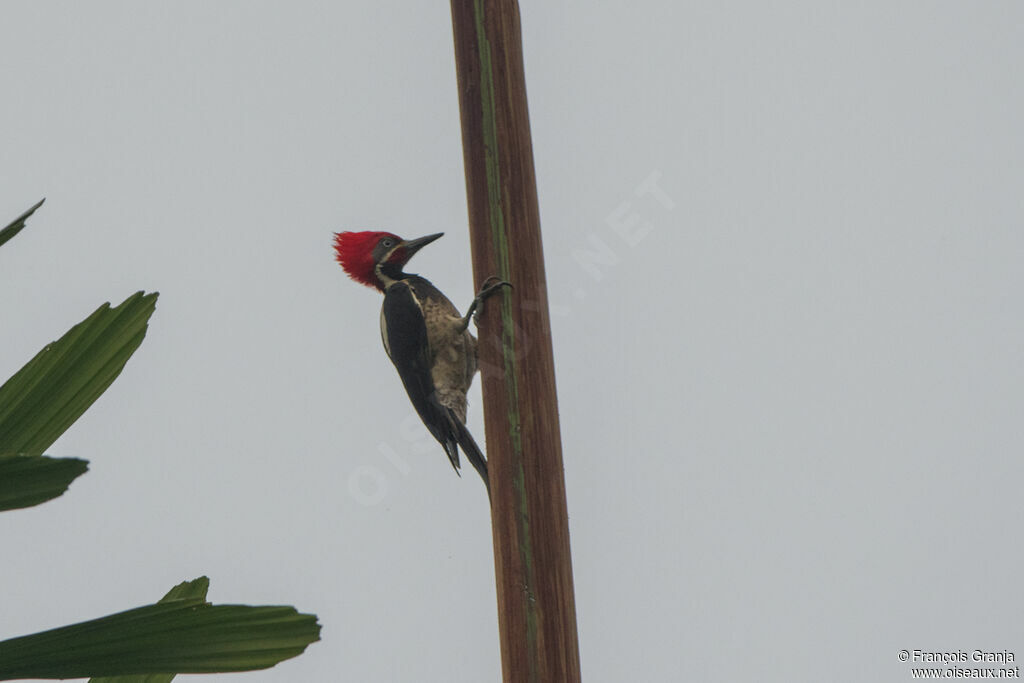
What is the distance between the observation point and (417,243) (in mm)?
4520

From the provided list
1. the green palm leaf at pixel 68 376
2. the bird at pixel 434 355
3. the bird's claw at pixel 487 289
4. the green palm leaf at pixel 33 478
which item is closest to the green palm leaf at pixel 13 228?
the green palm leaf at pixel 68 376

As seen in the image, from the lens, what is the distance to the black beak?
444cm

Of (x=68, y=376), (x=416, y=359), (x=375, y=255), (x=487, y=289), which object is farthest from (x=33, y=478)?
(x=375, y=255)

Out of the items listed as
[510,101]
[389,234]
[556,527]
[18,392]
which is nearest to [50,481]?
[18,392]

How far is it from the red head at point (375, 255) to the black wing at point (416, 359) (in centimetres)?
33

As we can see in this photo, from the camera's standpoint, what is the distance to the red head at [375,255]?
4.60 metres

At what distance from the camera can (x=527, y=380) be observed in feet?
5.04

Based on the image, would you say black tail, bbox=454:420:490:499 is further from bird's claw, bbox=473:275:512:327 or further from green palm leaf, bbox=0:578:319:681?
green palm leaf, bbox=0:578:319:681

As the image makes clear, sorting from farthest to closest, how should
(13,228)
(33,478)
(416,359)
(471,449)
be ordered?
1. (416,359)
2. (471,449)
3. (13,228)
4. (33,478)

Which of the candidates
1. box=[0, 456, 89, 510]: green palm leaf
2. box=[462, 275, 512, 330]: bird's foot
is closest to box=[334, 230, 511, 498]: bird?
box=[462, 275, 512, 330]: bird's foot

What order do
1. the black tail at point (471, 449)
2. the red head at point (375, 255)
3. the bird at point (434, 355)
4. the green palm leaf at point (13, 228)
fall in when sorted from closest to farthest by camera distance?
the green palm leaf at point (13, 228)
the black tail at point (471, 449)
the bird at point (434, 355)
the red head at point (375, 255)

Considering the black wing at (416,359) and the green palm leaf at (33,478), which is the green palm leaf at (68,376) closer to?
the green palm leaf at (33,478)

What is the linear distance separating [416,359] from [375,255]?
0.66 meters

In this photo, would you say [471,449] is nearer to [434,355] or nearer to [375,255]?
[434,355]
